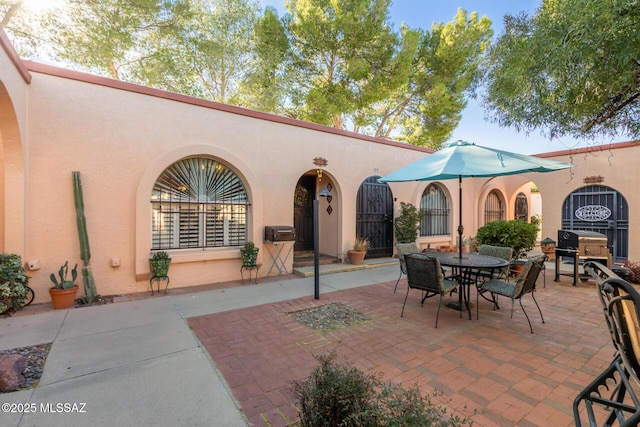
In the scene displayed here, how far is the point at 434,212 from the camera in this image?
10.2 metres

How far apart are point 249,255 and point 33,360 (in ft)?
11.2

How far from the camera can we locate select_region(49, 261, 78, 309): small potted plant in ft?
13.9

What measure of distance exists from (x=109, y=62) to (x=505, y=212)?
16461 mm

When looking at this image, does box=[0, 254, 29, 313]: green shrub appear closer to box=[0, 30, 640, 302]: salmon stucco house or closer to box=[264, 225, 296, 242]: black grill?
box=[0, 30, 640, 302]: salmon stucco house

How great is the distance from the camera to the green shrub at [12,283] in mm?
3775

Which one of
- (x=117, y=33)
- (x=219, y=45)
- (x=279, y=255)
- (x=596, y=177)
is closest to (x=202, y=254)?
(x=279, y=255)

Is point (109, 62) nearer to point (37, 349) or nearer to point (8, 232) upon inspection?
point (8, 232)

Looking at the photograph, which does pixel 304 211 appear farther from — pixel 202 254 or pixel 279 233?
pixel 202 254

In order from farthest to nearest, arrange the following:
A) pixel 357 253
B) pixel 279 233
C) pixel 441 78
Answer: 1. pixel 441 78
2. pixel 357 253
3. pixel 279 233

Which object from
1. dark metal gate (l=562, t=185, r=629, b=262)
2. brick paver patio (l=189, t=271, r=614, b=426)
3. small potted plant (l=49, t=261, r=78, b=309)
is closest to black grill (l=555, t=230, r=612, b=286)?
brick paver patio (l=189, t=271, r=614, b=426)

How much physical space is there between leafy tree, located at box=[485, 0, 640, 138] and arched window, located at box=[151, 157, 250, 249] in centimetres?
559

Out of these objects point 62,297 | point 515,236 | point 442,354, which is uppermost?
point 515,236

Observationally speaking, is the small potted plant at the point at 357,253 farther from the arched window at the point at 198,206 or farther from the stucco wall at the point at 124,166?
the arched window at the point at 198,206

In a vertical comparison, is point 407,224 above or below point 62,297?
above
